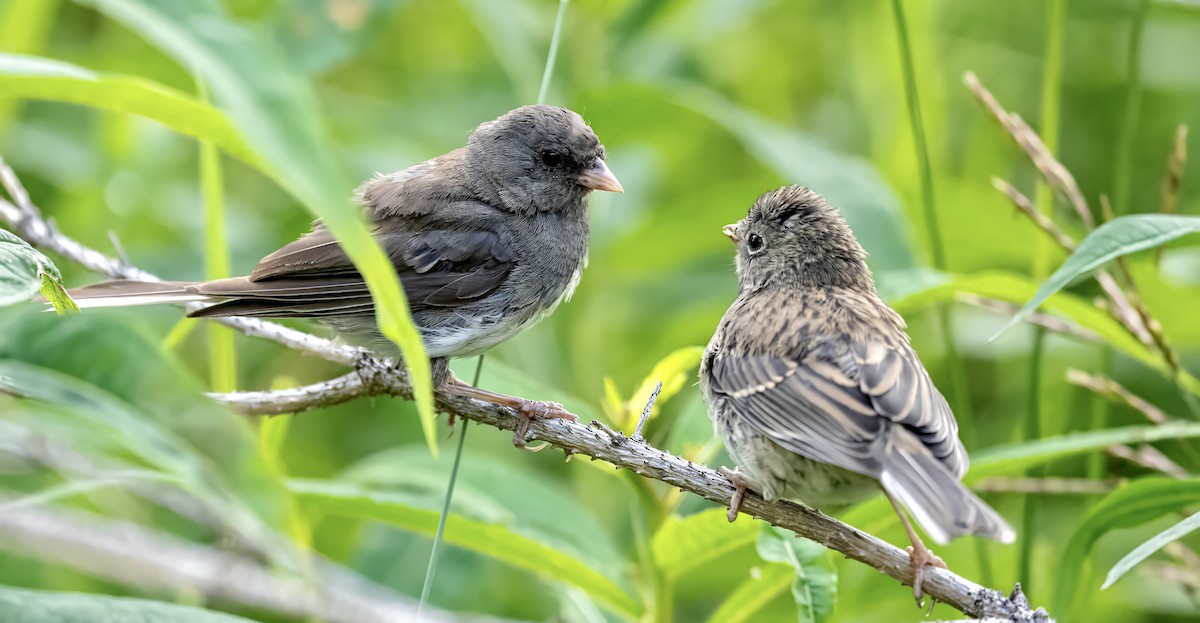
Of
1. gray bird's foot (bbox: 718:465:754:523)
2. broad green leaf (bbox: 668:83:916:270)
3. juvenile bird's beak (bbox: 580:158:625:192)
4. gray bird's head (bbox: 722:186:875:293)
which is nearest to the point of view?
gray bird's foot (bbox: 718:465:754:523)

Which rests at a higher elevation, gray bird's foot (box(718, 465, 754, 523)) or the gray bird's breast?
the gray bird's breast

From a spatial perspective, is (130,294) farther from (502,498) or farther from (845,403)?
(845,403)

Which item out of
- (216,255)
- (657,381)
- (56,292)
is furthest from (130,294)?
(657,381)

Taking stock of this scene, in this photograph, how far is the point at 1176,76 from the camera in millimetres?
6012

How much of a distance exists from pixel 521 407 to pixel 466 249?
0.84 metres

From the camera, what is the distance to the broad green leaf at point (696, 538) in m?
2.68

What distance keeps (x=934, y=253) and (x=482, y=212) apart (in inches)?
55.4

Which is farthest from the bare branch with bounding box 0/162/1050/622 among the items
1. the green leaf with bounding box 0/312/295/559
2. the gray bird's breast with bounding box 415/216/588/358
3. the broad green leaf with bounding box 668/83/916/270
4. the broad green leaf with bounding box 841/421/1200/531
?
the broad green leaf with bounding box 668/83/916/270

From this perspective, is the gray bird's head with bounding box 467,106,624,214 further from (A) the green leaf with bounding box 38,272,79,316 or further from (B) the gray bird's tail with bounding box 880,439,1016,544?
(A) the green leaf with bounding box 38,272,79,316

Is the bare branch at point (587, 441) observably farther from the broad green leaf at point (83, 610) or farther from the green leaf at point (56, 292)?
the broad green leaf at point (83, 610)

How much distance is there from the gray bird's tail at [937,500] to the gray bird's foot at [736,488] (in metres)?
0.36

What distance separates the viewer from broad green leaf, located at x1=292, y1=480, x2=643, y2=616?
2799 mm

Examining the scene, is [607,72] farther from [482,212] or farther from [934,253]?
[934,253]

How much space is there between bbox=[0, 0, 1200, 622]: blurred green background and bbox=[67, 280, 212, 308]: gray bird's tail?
16 centimetres
